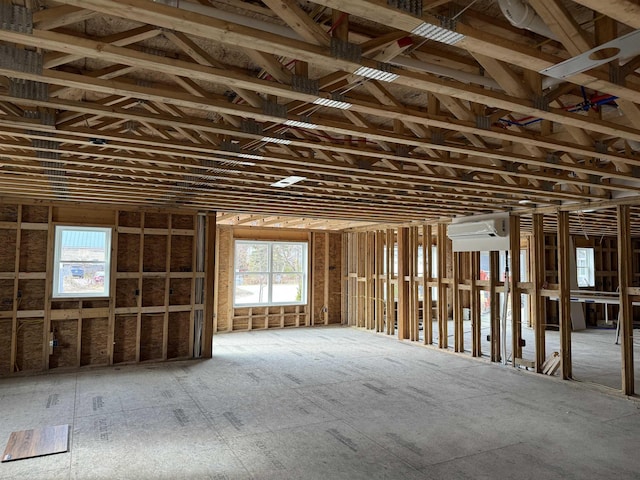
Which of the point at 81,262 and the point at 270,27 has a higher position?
the point at 270,27

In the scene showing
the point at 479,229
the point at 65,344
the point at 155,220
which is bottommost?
the point at 65,344

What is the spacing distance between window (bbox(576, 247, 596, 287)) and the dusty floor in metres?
7.27

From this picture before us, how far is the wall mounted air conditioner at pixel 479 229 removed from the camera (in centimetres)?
704

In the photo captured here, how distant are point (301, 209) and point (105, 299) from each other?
3.38 m

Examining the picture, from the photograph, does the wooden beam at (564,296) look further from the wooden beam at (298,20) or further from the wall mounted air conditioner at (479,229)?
the wooden beam at (298,20)

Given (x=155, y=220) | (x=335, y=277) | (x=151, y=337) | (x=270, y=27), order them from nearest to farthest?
(x=270, y=27) < (x=151, y=337) < (x=155, y=220) < (x=335, y=277)

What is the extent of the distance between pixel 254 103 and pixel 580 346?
29.2ft

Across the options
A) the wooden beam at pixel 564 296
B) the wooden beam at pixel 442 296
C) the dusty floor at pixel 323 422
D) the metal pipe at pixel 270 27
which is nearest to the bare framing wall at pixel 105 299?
the dusty floor at pixel 323 422

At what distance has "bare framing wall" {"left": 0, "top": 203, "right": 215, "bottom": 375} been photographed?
6328 mm

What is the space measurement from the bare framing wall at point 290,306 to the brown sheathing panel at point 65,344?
3889 millimetres

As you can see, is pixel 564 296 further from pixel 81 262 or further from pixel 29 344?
pixel 29 344

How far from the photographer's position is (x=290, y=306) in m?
11.2

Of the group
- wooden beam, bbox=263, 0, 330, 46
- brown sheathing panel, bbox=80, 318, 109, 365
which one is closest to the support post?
brown sheathing panel, bbox=80, 318, 109, 365

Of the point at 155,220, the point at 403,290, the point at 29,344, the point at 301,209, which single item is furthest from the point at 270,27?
the point at 403,290
